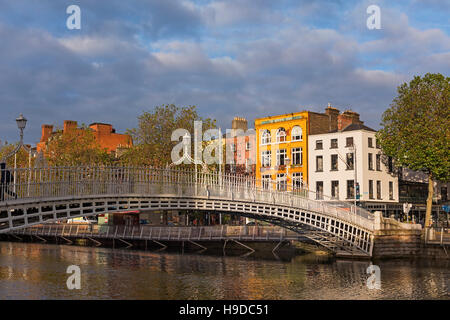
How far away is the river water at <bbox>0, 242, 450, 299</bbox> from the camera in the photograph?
28891 millimetres

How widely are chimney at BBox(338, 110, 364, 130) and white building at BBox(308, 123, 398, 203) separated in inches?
131

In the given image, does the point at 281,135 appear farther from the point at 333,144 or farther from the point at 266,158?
the point at 333,144

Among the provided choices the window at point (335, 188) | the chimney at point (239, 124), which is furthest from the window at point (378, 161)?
the chimney at point (239, 124)

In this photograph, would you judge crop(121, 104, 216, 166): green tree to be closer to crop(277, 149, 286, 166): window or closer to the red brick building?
crop(277, 149, 286, 166): window

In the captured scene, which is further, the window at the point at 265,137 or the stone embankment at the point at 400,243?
the window at the point at 265,137

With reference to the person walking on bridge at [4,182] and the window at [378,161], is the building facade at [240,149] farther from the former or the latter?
the person walking on bridge at [4,182]

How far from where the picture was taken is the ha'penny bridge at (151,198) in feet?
84.4

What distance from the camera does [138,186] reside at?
31.5m

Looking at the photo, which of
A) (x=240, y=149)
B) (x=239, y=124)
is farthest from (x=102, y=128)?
(x=240, y=149)

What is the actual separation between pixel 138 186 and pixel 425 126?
30094 mm

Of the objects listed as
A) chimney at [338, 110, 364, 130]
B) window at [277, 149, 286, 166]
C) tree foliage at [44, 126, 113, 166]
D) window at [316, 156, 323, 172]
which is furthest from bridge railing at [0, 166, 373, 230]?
tree foliage at [44, 126, 113, 166]

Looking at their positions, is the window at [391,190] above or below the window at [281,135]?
below
